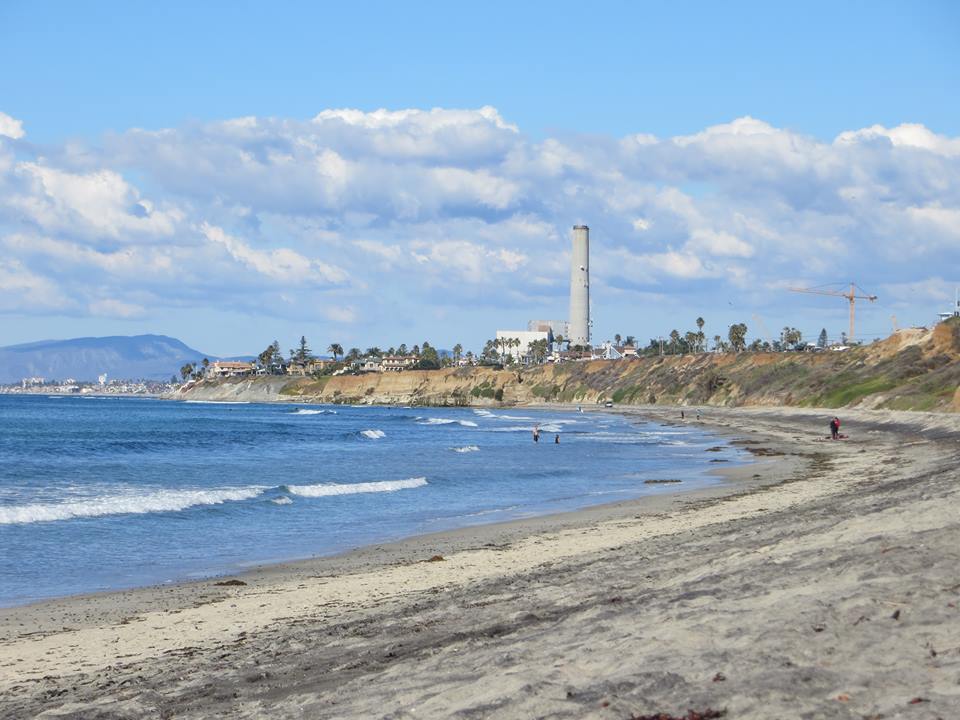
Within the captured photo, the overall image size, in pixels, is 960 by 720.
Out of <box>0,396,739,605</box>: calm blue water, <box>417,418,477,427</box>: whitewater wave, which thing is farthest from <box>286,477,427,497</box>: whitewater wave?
<box>417,418,477,427</box>: whitewater wave

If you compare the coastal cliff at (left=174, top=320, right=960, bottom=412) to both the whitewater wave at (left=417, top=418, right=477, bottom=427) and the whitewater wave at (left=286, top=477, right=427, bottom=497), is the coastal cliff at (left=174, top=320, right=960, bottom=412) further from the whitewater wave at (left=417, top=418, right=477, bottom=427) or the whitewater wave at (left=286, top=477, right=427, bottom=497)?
the whitewater wave at (left=286, top=477, right=427, bottom=497)

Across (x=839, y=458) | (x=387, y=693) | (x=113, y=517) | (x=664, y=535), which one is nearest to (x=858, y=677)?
(x=387, y=693)

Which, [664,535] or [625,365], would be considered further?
[625,365]

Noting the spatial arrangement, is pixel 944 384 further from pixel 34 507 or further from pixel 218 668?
pixel 218 668

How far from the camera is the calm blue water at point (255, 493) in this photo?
76.4 feet

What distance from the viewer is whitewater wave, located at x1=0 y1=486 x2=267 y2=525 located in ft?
97.6

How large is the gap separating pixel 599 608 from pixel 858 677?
4716mm

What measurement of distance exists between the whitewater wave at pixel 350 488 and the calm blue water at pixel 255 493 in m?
0.08

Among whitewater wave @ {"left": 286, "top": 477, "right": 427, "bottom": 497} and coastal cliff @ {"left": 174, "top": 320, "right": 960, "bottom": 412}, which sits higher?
coastal cliff @ {"left": 174, "top": 320, "right": 960, "bottom": 412}

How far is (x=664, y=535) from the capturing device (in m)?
22.8

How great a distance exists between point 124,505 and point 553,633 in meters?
24.3

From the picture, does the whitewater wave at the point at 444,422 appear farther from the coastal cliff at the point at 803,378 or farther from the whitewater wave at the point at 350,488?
the whitewater wave at the point at 350,488

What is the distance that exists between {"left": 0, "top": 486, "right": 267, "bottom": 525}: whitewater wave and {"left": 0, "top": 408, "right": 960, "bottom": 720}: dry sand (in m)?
11.8

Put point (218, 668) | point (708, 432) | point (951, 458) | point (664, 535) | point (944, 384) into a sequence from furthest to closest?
point (708, 432), point (944, 384), point (951, 458), point (664, 535), point (218, 668)
